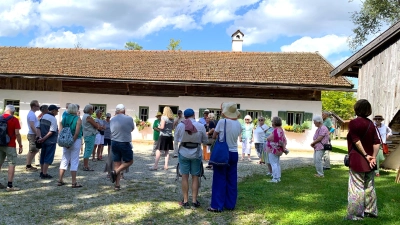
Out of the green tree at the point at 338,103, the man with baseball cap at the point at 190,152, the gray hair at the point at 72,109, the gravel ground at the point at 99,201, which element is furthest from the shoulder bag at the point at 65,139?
the green tree at the point at 338,103

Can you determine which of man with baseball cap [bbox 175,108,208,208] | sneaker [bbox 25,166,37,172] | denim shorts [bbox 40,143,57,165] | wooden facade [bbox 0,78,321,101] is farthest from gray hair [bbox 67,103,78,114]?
wooden facade [bbox 0,78,321,101]

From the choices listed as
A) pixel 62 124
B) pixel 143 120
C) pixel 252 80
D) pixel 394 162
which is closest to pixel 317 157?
pixel 394 162

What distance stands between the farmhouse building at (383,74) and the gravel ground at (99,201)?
16.2 feet

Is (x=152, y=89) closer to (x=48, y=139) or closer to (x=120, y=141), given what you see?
(x=48, y=139)

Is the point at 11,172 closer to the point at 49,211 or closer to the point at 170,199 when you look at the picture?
the point at 49,211

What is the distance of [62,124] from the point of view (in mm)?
6852

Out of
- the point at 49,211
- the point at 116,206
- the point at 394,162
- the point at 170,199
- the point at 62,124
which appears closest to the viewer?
the point at 49,211

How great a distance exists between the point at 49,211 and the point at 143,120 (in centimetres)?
1427

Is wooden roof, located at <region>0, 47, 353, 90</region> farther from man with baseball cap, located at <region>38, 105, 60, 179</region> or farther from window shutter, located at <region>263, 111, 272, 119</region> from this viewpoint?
Answer: man with baseball cap, located at <region>38, 105, 60, 179</region>

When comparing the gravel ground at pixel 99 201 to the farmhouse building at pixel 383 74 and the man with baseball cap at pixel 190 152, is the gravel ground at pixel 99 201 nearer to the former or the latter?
the man with baseball cap at pixel 190 152

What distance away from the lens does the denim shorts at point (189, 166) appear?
550 cm

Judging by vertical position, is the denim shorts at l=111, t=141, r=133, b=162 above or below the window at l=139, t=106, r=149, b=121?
below

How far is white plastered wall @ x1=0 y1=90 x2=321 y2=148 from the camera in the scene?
59.8ft

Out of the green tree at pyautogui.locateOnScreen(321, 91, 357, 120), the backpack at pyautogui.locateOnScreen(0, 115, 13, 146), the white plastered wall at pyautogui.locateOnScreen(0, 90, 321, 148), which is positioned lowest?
the backpack at pyautogui.locateOnScreen(0, 115, 13, 146)
